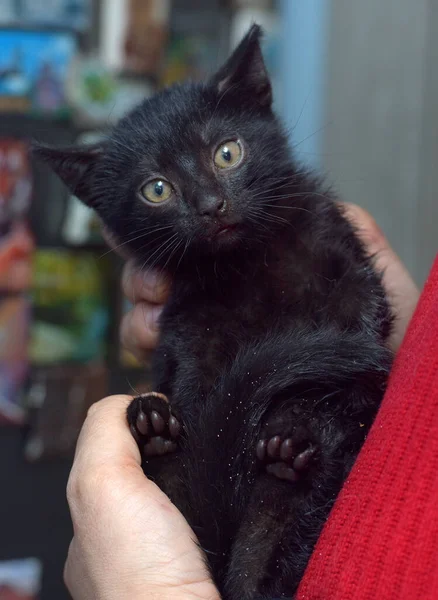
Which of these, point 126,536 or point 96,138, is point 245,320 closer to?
point 126,536

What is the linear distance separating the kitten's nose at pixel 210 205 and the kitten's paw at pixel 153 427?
281 mm

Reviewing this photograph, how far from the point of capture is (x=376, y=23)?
2.08 m

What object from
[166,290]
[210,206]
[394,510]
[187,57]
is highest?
[187,57]

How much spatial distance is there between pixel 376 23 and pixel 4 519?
195cm

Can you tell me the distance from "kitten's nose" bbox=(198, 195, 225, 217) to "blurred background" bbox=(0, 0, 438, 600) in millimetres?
1011

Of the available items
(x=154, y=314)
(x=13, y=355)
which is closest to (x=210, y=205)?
(x=154, y=314)

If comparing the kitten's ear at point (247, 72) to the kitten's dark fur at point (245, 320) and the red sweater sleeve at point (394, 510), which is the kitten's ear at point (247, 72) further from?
the red sweater sleeve at point (394, 510)

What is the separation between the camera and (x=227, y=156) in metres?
1.02

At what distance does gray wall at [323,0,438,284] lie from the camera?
2.07 meters

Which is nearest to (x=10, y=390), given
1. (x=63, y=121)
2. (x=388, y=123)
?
(x=63, y=121)

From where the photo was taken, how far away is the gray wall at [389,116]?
6.78 ft

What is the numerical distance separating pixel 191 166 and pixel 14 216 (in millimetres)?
1104

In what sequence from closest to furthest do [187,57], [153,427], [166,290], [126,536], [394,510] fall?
1. [394,510]
2. [126,536]
3. [153,427]
4. [166,290]
5. [187,57]

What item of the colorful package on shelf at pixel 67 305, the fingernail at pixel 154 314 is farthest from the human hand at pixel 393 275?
the colorful package on shelf at pixel 67 305
